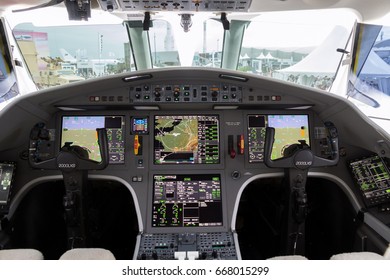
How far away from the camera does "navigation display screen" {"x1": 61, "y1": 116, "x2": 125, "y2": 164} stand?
257 centimetres

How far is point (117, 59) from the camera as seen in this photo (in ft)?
15.0

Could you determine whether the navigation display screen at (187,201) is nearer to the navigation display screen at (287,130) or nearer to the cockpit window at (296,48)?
the navigation display screen at (287,130)

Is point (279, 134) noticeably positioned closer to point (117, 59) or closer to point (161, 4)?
point (161, 4)

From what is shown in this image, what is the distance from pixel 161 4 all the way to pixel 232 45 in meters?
2.76

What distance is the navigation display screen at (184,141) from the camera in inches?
101

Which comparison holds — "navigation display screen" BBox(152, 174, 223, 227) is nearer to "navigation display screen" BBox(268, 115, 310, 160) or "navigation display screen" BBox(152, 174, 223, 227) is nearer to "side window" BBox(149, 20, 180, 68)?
"navigation display screen" BBox(268, 115, 310, 160)

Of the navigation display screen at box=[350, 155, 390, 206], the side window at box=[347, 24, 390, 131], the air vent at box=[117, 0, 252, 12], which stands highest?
the air vent at box=[117, 0, 252, 12]

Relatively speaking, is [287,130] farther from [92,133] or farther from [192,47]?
[192,47]

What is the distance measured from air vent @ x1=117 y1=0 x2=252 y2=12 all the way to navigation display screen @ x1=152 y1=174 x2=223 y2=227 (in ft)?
3.83

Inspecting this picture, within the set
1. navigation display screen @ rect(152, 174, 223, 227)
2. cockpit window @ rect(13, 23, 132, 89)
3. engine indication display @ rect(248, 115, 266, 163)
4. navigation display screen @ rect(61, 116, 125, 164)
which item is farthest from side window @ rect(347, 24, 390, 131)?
cockpit window @ rect(13, 23, 132, 89)

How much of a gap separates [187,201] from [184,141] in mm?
454

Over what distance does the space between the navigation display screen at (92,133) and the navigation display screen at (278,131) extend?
3.26 feet

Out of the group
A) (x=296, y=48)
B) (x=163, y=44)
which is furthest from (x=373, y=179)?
(x=163, y=44)

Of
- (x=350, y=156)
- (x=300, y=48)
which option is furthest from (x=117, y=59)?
(x=350, y=156)
